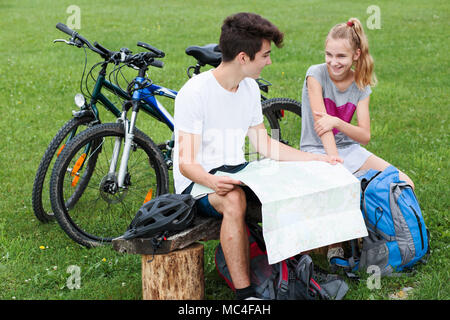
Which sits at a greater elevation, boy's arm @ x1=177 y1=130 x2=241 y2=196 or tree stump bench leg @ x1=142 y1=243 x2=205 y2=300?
boy's arm @ x1=177 y1=130 x2=241 y2=196

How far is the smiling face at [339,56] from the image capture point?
4.45 m

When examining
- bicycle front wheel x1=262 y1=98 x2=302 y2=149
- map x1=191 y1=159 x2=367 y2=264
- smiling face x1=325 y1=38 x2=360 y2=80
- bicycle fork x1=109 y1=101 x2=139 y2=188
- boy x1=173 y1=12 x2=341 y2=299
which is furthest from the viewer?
bicycle front wheel x1=262 y1=98 x2=302 y2=149

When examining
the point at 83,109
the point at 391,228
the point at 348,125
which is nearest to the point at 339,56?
the point at 348,125

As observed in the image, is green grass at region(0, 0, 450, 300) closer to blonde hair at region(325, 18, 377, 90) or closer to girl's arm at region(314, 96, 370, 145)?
girl's arm at region(314, 96, 370, 145)

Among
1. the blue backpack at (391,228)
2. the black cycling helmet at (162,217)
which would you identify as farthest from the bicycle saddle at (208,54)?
the black cycling helmet at (162,217)

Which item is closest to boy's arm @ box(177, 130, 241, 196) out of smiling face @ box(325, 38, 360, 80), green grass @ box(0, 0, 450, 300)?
green grass @ box(0, 0, 450, 300)

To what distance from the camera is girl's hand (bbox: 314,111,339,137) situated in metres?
4.49

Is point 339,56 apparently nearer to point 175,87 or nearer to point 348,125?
point 348,125

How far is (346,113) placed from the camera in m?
4.73

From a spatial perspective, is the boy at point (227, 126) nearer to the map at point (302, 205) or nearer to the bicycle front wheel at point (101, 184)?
the map at point (302, 205)

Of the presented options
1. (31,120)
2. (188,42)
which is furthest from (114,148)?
(188,42)

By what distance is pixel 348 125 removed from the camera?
14.9ft

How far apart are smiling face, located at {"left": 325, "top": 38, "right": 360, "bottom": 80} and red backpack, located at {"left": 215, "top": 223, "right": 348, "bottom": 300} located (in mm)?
1437

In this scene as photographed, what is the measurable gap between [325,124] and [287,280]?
135 cm
